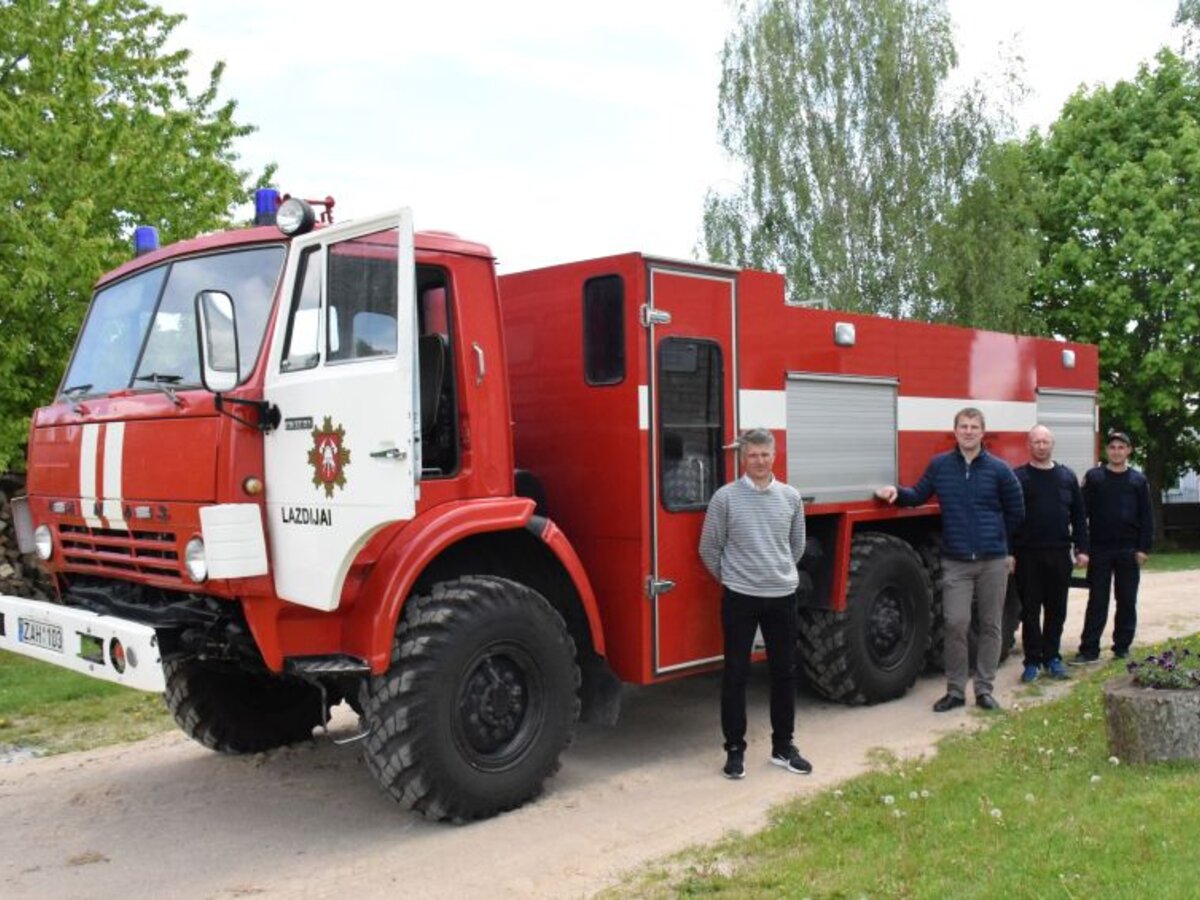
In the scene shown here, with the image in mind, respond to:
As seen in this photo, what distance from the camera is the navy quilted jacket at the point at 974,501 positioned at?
285 inches

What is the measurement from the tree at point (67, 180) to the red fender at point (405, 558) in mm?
7198

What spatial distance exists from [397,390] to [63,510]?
200 cm

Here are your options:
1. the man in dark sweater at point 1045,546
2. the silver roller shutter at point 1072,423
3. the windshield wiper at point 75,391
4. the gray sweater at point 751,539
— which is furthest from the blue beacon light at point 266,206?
the silver roller shutter at point 1072,423

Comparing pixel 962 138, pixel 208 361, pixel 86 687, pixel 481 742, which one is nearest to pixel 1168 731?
pixel 481 742

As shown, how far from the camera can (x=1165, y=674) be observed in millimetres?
5523

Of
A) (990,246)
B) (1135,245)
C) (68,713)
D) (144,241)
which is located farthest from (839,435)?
(1135,245)

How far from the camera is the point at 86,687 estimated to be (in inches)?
350

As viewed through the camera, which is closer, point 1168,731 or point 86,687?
point 1168,731

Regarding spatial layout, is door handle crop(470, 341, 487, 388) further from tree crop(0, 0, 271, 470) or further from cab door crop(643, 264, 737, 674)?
tree crop(0, 0, 271, 470)

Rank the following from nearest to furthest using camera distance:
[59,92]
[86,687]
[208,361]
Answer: [208,361]
[86,687]
[59,92]

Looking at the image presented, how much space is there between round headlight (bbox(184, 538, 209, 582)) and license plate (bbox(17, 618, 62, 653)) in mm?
826

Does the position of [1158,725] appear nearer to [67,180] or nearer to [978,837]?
[978,837]

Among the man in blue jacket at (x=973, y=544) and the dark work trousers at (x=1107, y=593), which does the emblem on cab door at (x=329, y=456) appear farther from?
the dark work trousers at (x=1107, y=593)

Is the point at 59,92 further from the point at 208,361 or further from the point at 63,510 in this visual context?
the point at 208,361
